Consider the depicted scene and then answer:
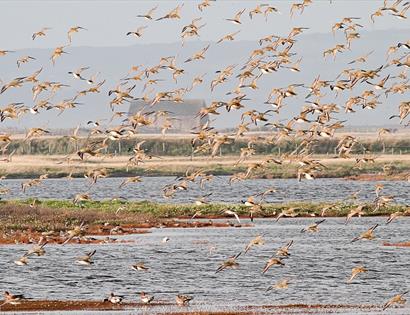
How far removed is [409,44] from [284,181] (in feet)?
294

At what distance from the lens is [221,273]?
181 feet

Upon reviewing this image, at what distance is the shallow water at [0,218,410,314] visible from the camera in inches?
1873

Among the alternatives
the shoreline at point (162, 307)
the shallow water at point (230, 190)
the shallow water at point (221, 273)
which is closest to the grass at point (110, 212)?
the shallow water at point (221, 273)

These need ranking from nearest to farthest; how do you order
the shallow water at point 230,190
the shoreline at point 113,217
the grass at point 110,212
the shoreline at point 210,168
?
the shoreline at point 113,217 → the grass at point 110,212 → the shallow water at point 230,190 → the shoreline at point 210,168

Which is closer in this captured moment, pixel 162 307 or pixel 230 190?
pixel 162 307

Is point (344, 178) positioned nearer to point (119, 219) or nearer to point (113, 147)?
point (113, 147)

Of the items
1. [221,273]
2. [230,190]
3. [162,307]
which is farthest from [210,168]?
[162,307]

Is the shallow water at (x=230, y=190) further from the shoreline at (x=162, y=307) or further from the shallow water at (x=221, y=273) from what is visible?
the shoreline at (x=162, y=307)

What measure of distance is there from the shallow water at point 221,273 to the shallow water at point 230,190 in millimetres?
29749

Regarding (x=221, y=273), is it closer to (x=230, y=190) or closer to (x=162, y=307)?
(x=162, y=307)

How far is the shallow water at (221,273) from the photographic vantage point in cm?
4756

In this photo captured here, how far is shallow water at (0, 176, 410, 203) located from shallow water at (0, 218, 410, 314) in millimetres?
29749

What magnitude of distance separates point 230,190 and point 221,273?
68.1 m

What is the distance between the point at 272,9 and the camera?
5512 centimetres
